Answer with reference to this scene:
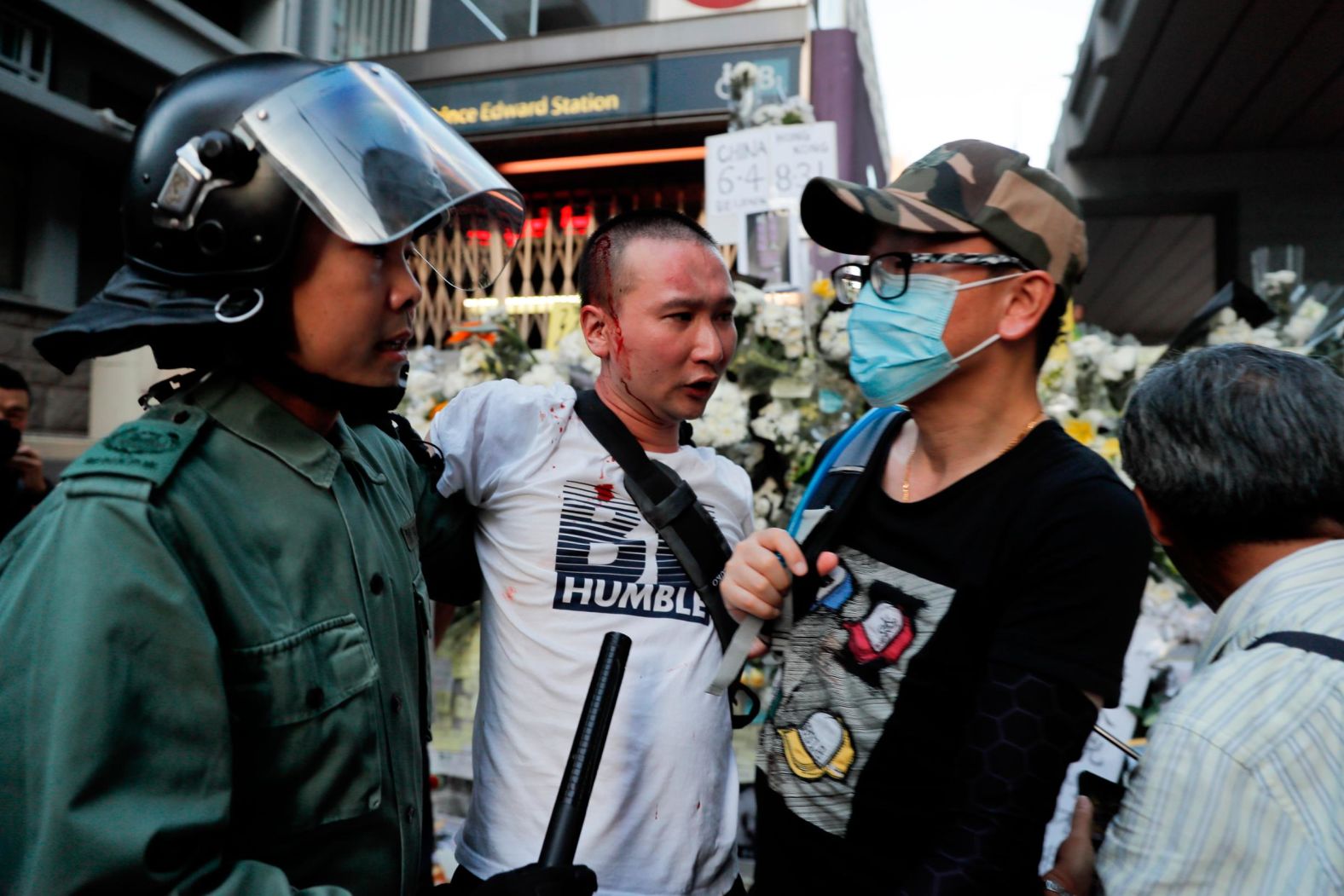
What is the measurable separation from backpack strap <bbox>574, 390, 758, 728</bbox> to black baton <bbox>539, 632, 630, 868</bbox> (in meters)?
0.38

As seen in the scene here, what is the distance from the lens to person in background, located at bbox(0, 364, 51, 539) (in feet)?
11.3

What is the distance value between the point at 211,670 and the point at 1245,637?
1.24m

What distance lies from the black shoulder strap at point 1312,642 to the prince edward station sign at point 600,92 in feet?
19.2

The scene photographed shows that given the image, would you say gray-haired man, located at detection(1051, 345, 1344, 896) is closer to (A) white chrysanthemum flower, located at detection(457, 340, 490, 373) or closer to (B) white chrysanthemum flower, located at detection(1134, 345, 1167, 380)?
(B) white chrysanthemum flower, located at detection(1134, 345, 1167, 380)

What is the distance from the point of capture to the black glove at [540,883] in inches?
44.5

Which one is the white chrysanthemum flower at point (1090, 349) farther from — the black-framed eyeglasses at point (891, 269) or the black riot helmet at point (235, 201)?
the black riot helmet at point (235, 201)

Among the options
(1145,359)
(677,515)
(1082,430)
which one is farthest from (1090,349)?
(677,515)

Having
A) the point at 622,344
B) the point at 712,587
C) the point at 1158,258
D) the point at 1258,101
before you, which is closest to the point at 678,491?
the point at 712,587

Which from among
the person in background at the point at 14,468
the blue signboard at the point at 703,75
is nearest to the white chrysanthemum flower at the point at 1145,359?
the blue signboard at the point at 703,75

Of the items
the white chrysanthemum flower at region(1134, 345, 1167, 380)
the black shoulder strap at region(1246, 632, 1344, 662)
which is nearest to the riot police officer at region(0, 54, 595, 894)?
the black shoulder strap at region(1246, 632, 1344, 662)

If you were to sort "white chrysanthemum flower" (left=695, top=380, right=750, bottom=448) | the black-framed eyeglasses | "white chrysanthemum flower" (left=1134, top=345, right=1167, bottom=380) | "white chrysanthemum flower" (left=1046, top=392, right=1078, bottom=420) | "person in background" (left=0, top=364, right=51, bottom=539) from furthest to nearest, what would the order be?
"person in background" (left=0, top=364, right=51, bottom=539), "white chrysanthemum flower" (left=1134, top=345, right=1167, bottom=380), "white chrysanthemum flower" (left=1046, top=392, right=1078, bottom=420), "white chrysanthemum flower" (left=695, top=380, right=750, bottom=448), the black-framed eyeglasses

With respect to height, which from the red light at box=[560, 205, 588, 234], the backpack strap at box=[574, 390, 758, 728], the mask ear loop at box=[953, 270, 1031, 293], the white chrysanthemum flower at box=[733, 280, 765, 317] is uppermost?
the red light at box=[560, 205, 588, 234]

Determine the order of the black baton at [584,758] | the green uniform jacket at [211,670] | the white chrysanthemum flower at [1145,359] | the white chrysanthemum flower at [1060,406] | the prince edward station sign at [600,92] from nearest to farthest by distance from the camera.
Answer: the green uniform jacket at [211,670] → the black baton at [584,758] → the white chrysanthemum flower at [1060,406] → the white chrysanthemum flower at [1145,359] → the prince edward station sign at [600,92]

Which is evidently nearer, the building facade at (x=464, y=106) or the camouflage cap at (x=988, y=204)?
the camouflage cap at (x=988, y=204)
